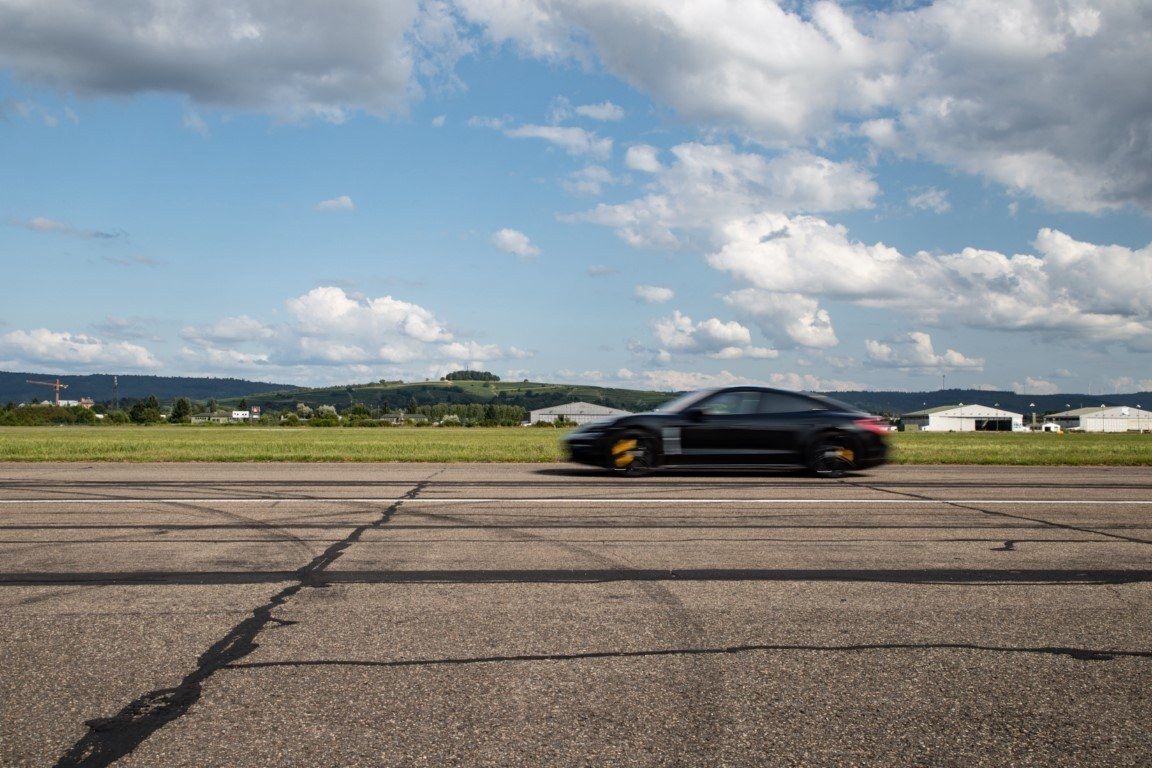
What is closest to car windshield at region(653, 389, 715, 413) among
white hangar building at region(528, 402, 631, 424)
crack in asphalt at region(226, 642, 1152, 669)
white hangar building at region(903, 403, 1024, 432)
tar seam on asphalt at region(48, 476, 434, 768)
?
tar seam on asphalt at region(48, 476, 434, 768)

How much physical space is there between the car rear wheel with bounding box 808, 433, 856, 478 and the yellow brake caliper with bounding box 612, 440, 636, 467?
2716 mm

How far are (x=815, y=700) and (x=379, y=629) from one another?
7.14ft

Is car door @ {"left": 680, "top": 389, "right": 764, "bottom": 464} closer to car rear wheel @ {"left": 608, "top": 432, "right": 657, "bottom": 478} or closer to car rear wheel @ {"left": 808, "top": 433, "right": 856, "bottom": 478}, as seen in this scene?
car rear wheel @ {"left": 608, "top": 432, "right": 657, "bottom": 478}

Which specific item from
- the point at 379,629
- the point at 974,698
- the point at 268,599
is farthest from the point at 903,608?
the point at 268,599

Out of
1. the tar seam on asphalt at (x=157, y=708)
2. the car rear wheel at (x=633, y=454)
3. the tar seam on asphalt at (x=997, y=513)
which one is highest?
the car rear wheel at (x=633, y=454)

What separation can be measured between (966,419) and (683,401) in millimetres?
155960

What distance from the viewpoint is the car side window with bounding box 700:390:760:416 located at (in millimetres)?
13812

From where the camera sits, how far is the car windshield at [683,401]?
14.0 meters

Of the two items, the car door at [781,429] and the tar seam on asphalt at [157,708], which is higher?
the car door at [781,429]

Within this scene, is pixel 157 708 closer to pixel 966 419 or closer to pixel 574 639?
pixel 574 639

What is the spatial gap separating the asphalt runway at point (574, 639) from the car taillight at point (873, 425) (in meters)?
4.96

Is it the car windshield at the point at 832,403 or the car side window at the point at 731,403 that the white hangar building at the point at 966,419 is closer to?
the car windshield at the point at 832,403

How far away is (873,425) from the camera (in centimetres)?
1412

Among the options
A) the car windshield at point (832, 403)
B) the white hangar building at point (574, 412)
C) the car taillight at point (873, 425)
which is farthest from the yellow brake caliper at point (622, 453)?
the white hangar building at point (574, 412)
